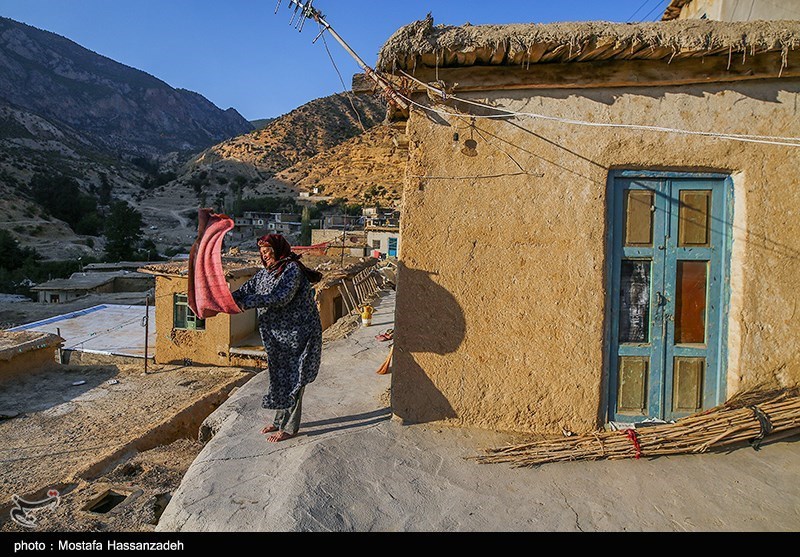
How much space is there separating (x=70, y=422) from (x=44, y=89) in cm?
12242

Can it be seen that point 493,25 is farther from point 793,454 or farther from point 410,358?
point 793,454

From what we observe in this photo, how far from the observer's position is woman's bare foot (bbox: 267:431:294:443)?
3.92m

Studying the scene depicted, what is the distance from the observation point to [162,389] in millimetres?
12172

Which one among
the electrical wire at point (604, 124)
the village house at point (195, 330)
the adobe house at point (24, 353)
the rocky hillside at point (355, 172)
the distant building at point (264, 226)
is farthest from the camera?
the rocky hillside at point (355, 172)

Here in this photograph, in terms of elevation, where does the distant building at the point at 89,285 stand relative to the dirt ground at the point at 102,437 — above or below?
above

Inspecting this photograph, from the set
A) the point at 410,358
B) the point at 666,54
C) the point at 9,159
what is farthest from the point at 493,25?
the point at 9,159

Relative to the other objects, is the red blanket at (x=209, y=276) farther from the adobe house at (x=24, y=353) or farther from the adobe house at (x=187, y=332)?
the adobe house at (x=187, y=332)

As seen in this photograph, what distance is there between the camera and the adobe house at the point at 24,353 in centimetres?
1101

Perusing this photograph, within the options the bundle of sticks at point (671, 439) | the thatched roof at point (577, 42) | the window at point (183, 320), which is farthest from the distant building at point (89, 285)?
the bundle of sticks at point (671, 439)

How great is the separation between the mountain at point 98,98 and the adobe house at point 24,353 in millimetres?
85104

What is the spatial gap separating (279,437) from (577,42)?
354 centimetres

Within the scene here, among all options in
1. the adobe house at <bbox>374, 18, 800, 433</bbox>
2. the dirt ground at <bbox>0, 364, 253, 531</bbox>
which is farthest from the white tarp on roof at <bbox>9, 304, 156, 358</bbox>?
the adobe house at <bbox>374, 18, 800, 433</bbox>
